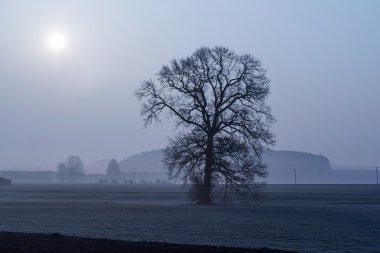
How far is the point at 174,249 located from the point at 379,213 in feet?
91.9

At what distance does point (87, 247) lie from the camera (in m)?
23.2

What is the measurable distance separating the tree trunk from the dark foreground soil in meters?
32.9

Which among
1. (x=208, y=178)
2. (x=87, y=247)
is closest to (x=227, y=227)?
(x=87, y=247)

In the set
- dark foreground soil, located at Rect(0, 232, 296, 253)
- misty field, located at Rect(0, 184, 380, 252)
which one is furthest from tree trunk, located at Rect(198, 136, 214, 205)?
dark foreground soil, located at Rect(0, 232, 296, 253)

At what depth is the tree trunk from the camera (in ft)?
192

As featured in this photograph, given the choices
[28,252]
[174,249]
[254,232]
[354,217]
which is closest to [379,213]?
[354,217]

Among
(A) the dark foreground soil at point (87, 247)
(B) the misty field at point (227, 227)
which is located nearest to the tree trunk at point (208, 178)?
(B) the misty field at point (227, 227)

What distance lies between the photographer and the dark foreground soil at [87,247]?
2228 cm

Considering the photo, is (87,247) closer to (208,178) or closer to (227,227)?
(227,227)

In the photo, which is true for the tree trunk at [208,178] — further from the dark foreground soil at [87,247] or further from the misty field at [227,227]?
the dark foreground soil at [87,247]

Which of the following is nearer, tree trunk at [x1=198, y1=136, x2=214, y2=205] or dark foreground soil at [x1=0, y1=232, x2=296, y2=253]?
dark foreground soil at [x1=0, y1=232, x2=296, y2=253]

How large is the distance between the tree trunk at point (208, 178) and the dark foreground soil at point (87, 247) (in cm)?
3288

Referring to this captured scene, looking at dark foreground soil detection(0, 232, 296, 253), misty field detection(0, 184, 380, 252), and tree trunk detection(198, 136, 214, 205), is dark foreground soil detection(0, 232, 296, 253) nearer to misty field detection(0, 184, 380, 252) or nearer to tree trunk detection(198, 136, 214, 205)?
misty field detection(0, 184, 380, 252)

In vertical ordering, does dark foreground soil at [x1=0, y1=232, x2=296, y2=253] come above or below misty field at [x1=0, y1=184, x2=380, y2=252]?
below
